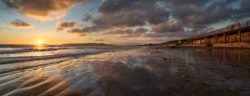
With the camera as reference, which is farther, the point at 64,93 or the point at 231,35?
the point at 231,35

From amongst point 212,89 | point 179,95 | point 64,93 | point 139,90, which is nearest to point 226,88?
point 212,89

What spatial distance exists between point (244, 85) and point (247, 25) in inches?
968

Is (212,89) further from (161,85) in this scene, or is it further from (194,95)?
(161,85)

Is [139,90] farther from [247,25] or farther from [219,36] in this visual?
[219,36]

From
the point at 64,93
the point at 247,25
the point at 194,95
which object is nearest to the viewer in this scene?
the point at 194,95

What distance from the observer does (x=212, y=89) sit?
5.77 metres

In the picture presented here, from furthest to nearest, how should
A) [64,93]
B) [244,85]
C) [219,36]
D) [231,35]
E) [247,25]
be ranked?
[219,36], [231,35], [247,25], [244,85], [64,93]

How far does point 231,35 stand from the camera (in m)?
33.3

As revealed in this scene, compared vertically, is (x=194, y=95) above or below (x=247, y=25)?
below

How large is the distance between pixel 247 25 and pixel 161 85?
84.4ft

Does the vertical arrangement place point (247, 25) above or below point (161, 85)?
above

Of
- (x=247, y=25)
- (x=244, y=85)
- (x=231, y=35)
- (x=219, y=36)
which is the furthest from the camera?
(x=219, y=36)

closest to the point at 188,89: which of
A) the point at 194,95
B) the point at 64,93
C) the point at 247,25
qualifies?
the point at 194,95

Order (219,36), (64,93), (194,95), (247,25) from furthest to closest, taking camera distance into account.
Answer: (219,36) → (247,25) → (64,93) → (194,95)
